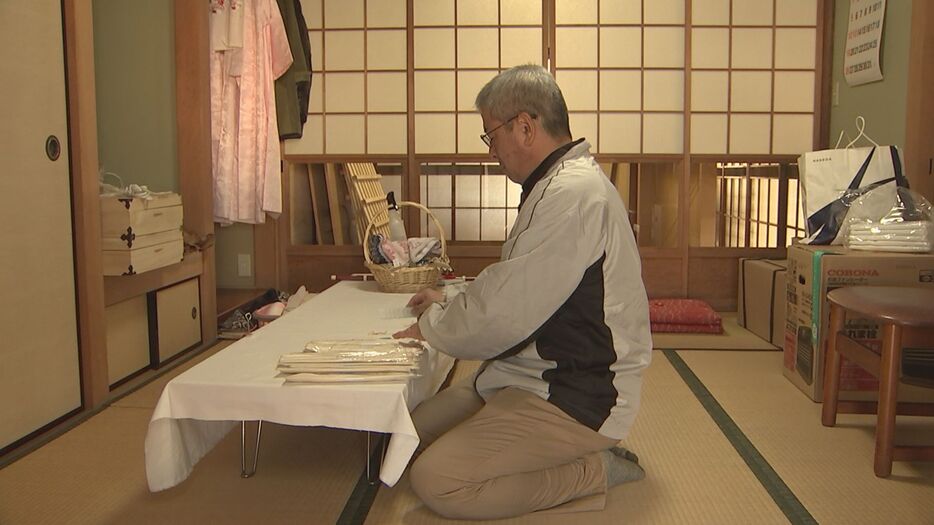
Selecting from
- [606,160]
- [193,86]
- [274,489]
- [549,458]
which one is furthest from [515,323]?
[606,160]

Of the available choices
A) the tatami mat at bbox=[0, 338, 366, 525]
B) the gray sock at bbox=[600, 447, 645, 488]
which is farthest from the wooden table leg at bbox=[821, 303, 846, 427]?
the tatami mat at bbox=[0, 338, 366, 525]

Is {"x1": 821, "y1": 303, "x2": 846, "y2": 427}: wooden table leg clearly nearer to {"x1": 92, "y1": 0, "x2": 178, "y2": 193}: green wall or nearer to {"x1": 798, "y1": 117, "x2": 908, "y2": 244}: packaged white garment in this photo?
{"x1": 798, "y1": 117, "x2": 908, "y2": 244}: packaged white garment

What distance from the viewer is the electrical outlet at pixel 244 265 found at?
5180 millimetres

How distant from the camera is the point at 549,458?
83.7 inches

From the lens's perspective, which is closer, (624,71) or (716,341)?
(716,341)

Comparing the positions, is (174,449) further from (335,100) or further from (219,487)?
(335,100)

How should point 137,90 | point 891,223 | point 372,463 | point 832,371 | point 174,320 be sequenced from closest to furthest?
point 372,463, point 832,371, point 891,223, point 174,320, point 137,90

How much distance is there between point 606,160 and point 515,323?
330cm

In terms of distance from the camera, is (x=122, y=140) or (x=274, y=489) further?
(x=122, y=140)

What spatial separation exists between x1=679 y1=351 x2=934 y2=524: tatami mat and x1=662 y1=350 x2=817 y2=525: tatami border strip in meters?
0.02

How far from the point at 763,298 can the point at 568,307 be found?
98.8 inches

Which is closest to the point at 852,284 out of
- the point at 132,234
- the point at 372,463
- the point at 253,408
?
the point at 372,463

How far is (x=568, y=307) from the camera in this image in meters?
2.07

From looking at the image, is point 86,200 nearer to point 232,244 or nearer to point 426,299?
point 426,299
